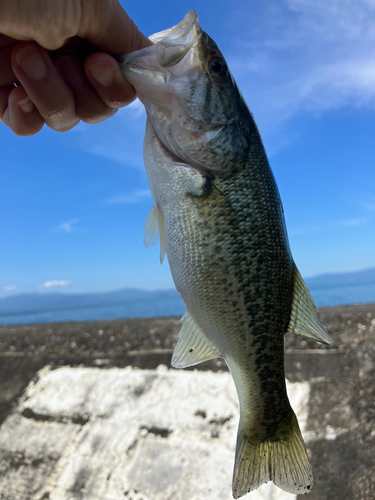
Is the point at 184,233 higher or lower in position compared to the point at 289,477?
higher

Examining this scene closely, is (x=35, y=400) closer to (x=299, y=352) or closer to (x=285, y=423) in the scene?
(x=299, y=352)

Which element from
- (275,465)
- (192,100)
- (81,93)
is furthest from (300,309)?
(81,93)

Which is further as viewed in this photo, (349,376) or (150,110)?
(349,376)

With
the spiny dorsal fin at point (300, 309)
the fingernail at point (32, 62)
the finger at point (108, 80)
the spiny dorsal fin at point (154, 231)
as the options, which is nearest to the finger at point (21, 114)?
the fingernail at point (32, 62)

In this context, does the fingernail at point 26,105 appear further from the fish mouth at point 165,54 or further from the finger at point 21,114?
the fish mouth at point 165,54

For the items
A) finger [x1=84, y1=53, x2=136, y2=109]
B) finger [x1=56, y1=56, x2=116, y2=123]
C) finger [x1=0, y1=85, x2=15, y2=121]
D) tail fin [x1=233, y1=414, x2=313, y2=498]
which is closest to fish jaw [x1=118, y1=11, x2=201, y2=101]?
finger [x1=84, y1=53, x2=136, y2=109]

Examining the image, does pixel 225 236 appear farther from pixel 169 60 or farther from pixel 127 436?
pixel 127 436

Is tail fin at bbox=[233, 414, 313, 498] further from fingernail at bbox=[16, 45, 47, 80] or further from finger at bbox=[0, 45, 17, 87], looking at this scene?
finger at bbox=[0, 45, 17, 87]

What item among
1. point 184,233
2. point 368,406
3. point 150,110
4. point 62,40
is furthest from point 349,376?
point 62,40
